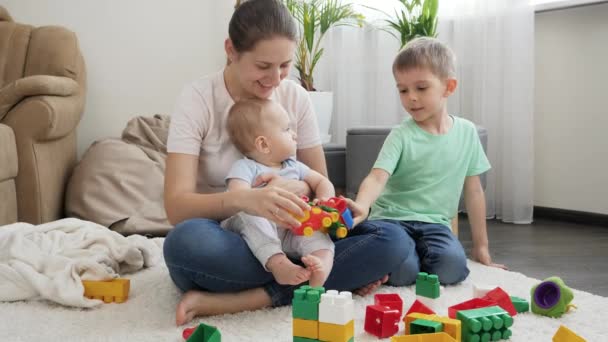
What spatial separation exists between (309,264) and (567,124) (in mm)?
2222

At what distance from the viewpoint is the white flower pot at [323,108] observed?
3213 mm

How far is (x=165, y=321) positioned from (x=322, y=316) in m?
0.47

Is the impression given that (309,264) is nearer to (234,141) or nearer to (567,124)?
(234,141)

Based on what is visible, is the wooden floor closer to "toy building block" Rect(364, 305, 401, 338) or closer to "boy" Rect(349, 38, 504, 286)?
"boy" Rect(349, 38, 504, 286)

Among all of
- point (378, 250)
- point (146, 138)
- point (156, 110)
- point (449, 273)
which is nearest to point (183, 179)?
point (378, 250)

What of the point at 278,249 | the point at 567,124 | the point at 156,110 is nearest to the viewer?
the point at 278,249

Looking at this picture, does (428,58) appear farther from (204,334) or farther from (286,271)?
(204,334)

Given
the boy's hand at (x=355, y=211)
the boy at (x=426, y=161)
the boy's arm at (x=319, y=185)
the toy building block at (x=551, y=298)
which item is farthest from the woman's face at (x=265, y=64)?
the toy building block at (x=551, y=298)

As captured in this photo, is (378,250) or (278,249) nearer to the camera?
(278,249)

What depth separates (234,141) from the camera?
1.58 metres

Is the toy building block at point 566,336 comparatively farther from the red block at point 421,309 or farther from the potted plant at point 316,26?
the potted plant at point 316,26

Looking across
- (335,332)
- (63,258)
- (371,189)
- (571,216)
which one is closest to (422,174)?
(371,189)

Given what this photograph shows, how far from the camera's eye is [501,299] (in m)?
1.44

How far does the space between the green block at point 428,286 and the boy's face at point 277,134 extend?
0.44m
